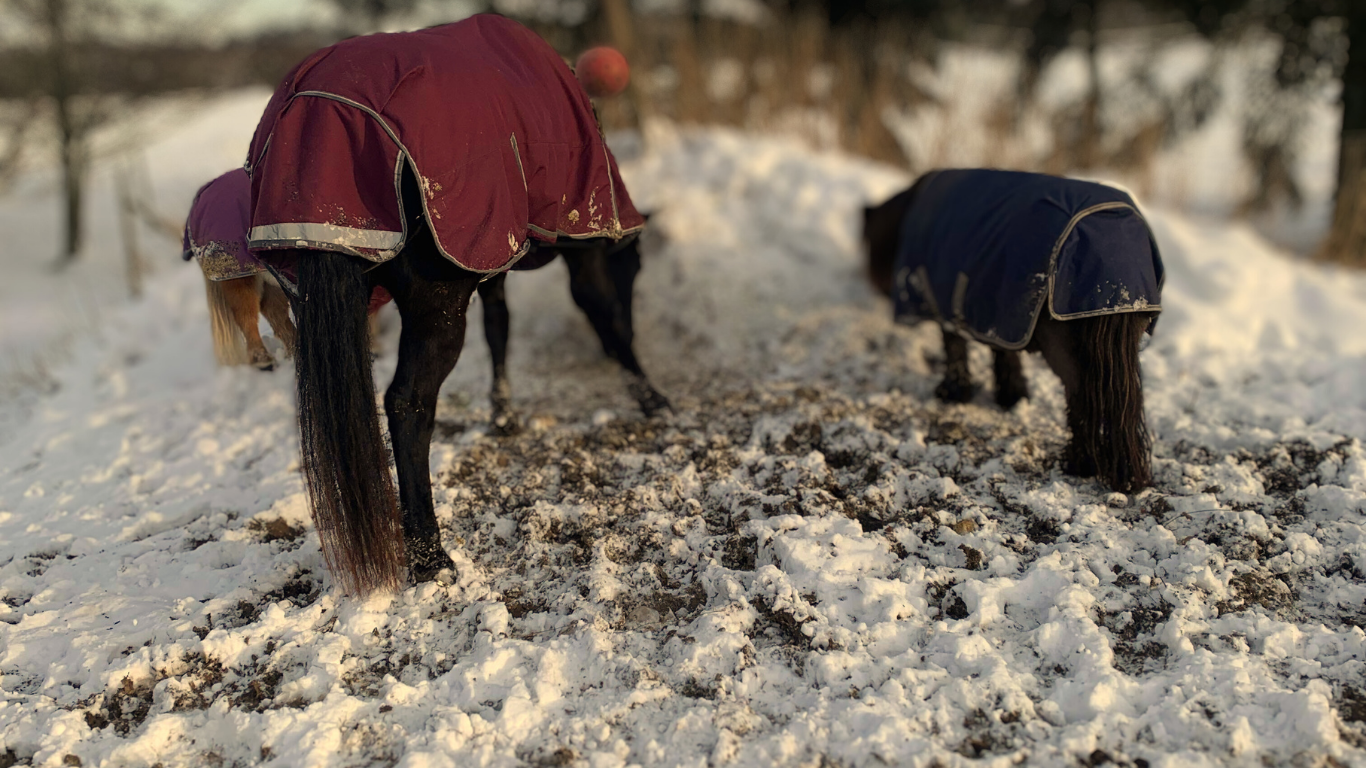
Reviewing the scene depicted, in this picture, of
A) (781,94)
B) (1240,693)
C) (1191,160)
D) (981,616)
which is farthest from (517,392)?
(1191,160)

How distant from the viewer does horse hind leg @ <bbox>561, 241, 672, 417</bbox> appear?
2965mm

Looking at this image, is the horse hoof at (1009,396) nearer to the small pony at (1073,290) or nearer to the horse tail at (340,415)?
the small pony at (1073,290)

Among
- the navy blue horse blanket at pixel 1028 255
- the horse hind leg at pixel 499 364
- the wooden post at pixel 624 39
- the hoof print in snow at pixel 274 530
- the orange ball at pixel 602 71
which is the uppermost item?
the wooden post at pixel 624 39

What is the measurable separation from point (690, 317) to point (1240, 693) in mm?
3031

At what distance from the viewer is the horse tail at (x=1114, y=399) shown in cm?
238

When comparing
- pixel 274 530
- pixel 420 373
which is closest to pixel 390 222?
pixel 420 373

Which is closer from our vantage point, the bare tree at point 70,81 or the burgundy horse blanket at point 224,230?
the burgundy horse blanket at point 224,230

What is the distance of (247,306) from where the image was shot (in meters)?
2.31

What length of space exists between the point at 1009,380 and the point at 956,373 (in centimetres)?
20

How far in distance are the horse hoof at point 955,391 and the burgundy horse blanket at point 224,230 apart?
219 cm

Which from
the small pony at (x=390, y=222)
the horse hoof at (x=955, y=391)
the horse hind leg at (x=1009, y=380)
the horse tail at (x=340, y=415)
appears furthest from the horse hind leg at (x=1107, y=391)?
the horse tail at (x=340, y=415)

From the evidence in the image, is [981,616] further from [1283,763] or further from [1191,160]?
[1191,160]

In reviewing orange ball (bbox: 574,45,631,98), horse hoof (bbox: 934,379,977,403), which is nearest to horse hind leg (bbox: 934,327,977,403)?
horse hoof (bbox: 934,379,977,403)

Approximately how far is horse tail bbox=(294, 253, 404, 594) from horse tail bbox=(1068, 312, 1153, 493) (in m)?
2.06
